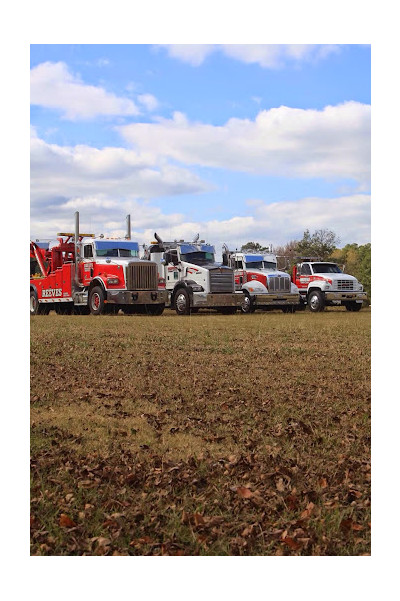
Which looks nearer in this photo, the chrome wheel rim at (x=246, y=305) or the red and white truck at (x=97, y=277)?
the red and white truck at (x=97, y=277)

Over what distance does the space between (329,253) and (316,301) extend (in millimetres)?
9154

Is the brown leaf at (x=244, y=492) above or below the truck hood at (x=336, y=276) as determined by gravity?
below

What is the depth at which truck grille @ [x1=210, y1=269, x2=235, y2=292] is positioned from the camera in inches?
903

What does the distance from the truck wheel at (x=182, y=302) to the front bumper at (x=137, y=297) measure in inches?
Result: 29.0

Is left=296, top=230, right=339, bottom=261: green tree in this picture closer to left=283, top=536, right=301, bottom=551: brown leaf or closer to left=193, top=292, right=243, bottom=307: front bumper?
left=193, top=292, right=243, bottom=307: front bumper

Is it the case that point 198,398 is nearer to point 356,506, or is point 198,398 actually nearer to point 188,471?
point 188,471

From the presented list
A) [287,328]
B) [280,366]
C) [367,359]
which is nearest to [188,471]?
[280,366]

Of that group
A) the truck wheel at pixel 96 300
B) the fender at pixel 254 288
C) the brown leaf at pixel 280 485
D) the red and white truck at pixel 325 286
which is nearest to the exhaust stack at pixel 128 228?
the truck wheel at pixel 96 300

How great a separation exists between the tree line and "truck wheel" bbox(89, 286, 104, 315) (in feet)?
22.7

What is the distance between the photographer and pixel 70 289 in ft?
75.7

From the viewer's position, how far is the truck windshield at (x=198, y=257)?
23.5m

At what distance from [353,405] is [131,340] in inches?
278

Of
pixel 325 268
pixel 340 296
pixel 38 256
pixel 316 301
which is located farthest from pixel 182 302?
Result: pixel 325 268

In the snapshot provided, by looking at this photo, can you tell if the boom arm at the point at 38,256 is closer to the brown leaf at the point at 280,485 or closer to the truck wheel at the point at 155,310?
the truck wheel at the point at 155,310
